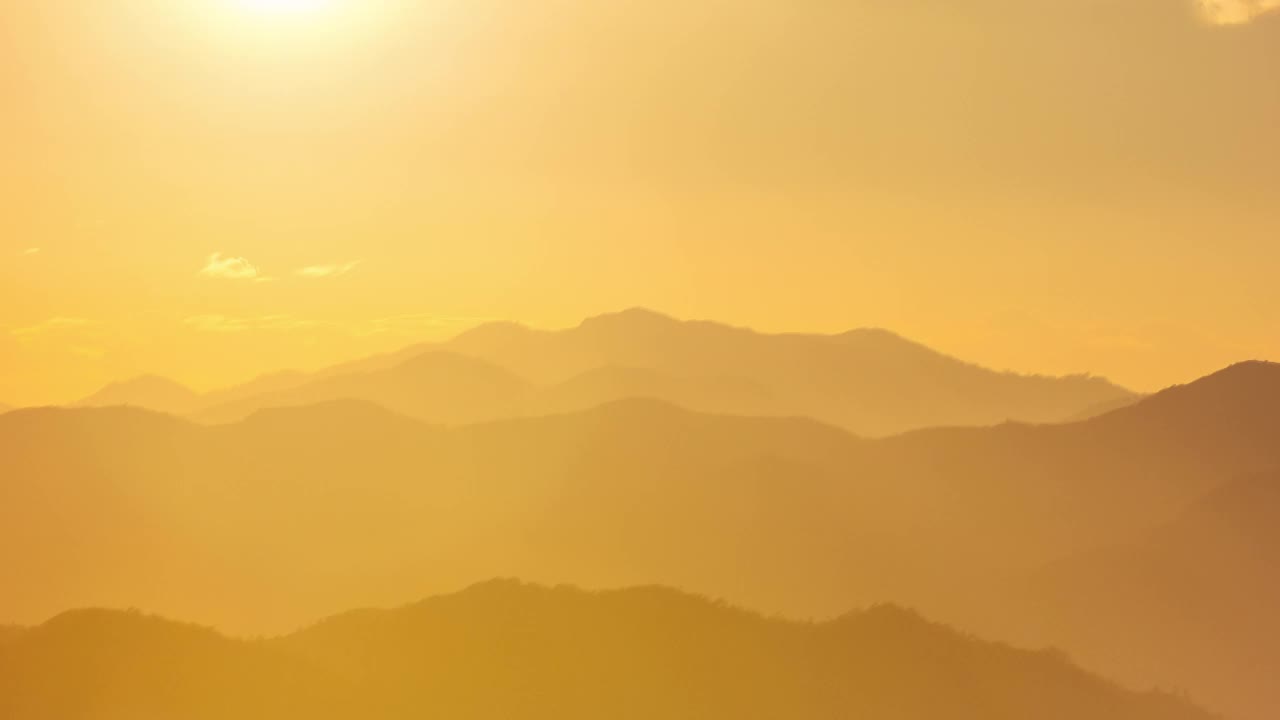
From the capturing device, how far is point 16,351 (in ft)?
8.37

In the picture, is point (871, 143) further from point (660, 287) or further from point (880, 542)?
point (880, 542)

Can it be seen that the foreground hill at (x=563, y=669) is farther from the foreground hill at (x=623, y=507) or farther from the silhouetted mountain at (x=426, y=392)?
the silhouetted mountain at (x=426, y=392)

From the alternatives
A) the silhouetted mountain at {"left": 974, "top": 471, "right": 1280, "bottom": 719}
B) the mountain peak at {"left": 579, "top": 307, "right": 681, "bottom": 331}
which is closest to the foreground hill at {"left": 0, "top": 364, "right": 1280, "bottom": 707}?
the silhouetted mountain at {"left": 974, "top": 471, "right": 1280, "bottom": 719}

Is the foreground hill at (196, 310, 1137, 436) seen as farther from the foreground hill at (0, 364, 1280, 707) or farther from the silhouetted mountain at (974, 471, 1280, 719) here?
the silhouetted mountain at (974, 471, 1280, 719)

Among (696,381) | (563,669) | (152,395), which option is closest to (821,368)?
(696,381)

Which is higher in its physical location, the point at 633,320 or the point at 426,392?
the point at 633,320

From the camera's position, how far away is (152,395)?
8.15 ft

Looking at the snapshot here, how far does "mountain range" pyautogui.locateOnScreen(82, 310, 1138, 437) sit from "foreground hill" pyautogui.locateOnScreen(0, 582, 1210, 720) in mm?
497

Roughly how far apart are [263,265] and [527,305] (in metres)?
0.73

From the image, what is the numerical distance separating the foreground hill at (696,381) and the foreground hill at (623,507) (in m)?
0.05

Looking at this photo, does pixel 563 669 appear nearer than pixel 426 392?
Yes

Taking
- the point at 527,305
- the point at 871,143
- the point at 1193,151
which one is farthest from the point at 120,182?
the point at 1193,151

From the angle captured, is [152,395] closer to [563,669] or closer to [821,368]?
[563,669]

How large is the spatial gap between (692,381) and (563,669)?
0.81m
